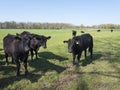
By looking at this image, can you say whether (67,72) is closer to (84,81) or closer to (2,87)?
(84,81)

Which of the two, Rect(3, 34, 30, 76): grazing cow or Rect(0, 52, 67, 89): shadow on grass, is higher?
Rect(3, 34, 30, 76): grazing cow

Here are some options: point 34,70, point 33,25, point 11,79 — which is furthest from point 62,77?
point 33,25

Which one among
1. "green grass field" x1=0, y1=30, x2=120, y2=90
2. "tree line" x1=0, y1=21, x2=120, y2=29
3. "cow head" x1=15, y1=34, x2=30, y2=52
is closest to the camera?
"green grass field" x1=0, y1=30, x2=120, y2=90

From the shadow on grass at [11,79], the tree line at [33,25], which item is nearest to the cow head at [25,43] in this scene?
the shadow on grass at [11,79]

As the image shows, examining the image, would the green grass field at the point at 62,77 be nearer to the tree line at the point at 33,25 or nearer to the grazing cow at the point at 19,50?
the grazing cow at the point at 19,50

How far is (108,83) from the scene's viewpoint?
8727mm

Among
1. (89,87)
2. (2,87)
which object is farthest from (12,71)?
(89,87)

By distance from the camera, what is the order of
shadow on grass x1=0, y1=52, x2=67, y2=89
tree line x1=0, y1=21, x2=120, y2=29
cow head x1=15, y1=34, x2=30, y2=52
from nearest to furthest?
shadow on grass x1=0, y1=52, x2=67, y2=89 → cow head x1=15, y1=34, x2=30, y2=52 → tree line x1=0, y1=21, x2=120, y2=29

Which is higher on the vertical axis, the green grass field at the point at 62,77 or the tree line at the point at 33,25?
the tree line at the point at 33,25

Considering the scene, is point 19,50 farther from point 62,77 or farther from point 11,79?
point 62,77

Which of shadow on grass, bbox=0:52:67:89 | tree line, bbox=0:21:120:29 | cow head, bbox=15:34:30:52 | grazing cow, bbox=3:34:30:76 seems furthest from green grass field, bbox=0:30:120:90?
tree line, bbox=0:21:120:29

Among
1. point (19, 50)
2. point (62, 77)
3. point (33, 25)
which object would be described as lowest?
point (62, 77)

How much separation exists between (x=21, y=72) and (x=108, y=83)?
4.13 m

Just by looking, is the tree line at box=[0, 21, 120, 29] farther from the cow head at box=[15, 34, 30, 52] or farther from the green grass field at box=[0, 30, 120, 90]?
the cow head at box=[15, 34, 30, 52]
